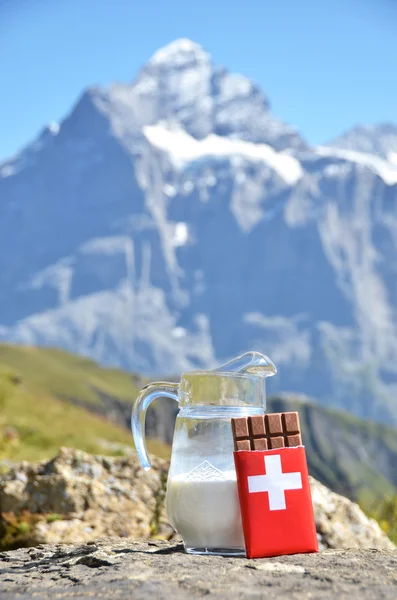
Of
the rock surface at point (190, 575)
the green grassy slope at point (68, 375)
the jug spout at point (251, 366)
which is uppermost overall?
the green grassy slope at point (68, 375)

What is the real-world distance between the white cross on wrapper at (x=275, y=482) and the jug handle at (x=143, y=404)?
2.06ft

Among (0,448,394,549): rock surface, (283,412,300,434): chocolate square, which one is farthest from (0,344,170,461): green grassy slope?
(283,412,300,434): chocolate square

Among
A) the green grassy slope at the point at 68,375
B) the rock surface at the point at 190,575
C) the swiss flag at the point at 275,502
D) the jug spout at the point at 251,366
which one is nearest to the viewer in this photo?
the rock surface at the point at 190,575

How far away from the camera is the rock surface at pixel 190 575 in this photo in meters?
3.18

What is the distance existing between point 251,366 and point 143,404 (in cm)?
59

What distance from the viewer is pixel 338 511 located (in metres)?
7.25

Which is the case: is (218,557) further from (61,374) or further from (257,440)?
Result: (61,374)

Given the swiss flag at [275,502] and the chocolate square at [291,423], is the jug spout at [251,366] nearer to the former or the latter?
the chocolate square at [291,423]

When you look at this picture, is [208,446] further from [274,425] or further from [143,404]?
[143,404]

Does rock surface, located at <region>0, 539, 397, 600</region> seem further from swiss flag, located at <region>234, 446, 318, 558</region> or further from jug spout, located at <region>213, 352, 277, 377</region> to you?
jug spout, located at <region>213, 352, 277, 377</region>

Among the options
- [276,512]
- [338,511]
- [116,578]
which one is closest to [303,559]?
[276,512]

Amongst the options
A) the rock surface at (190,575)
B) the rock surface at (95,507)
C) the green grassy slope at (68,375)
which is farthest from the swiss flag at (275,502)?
the green grassy slope at (68,375)

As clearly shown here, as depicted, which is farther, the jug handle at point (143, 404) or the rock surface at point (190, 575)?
the jug handle at point (143, 404)

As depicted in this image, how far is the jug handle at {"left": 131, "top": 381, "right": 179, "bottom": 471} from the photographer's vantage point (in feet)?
14.5
